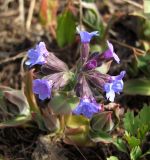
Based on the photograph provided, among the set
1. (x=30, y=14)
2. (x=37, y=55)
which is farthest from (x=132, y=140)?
(x=30, y=14)

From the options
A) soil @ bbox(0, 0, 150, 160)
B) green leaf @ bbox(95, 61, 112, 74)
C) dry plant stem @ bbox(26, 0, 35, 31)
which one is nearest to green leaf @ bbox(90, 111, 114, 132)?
soil @ bbox(0, 0, 150, 160)

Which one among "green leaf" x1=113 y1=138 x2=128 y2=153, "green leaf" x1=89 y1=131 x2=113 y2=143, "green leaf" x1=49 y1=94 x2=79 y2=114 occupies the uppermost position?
"green leaf" x1=49 y1=94 x2=79 y2=114

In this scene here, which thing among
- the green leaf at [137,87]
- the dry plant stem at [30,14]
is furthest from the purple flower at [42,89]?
the dry plant stem at [30,14]

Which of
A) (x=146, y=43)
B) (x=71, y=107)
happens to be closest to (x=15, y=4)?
(x=146, y=43)

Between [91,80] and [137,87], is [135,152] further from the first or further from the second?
[137,87]

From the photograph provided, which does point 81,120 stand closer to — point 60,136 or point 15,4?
Result: point 60,136

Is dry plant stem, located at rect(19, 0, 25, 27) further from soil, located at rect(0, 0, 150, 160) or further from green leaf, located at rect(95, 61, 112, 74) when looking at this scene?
green leaf, located at rect(95, 61, 112, 74)
